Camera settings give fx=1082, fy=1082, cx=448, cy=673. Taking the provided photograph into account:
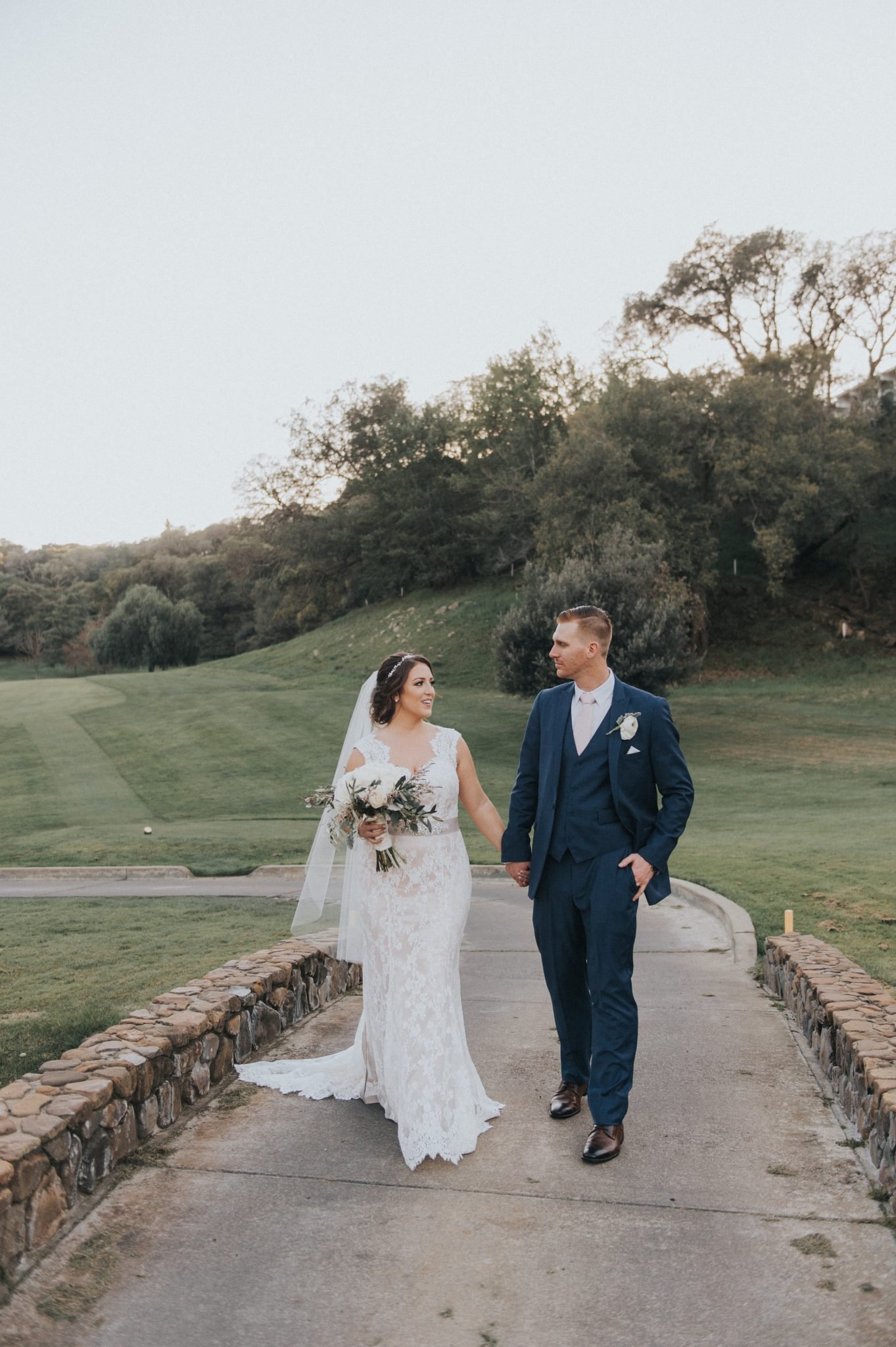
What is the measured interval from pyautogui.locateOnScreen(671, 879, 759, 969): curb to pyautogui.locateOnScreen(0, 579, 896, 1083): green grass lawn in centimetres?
18

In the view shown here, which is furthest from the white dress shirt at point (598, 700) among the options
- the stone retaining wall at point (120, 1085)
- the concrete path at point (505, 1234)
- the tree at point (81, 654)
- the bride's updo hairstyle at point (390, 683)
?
the tree at point (81, 654)

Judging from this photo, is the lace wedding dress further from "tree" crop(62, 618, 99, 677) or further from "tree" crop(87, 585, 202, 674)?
"tree" crop(62, 618, 99, 677)

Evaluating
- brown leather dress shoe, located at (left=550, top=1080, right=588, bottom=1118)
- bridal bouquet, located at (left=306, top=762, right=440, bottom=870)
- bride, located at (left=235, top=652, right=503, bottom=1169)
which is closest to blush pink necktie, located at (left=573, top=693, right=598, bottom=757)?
bride, located at (left=235, top=652, right=503, bottom=1169)

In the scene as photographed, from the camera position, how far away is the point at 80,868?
15.7 m

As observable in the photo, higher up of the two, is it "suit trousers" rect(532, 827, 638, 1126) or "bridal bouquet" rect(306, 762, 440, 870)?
"bridal bouquet" rect(306, 762, 440, 870)

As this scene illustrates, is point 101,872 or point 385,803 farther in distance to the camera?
point 101,872

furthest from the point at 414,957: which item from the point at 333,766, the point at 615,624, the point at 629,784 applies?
the point at 615,624

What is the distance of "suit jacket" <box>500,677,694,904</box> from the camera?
15.3 feet

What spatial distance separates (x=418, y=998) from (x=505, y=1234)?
1274 mm

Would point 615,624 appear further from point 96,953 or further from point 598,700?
point 598,700

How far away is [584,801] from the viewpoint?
15.5ft

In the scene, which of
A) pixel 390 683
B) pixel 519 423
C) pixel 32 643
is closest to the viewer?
pixel 390 683

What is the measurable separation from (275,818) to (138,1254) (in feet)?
59.9

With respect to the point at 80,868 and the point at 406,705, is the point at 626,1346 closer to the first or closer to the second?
the point at 406,705
